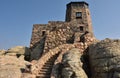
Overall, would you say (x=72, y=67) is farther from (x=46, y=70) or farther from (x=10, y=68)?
(x=10, y=68)

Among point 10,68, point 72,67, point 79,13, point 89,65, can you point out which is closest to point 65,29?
point 89,65

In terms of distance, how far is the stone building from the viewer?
72.3 ft

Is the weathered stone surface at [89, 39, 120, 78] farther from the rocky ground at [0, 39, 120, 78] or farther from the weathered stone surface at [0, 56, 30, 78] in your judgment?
the weathered stone surface at [0, 56, 30, 78]

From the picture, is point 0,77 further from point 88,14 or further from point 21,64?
point 88,14

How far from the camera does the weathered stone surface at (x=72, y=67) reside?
39.3ft

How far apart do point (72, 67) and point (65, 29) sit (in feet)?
37.6

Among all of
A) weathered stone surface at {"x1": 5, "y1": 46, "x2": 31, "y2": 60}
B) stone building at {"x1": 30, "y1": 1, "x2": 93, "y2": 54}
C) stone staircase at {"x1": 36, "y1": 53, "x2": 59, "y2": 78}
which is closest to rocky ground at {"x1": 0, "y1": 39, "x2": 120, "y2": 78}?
stone staircase at {"x1": 36, "y1": 53, "x2": 59, "y2": 78}

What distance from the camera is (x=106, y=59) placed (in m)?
12.4

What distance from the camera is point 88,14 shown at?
3397 cm

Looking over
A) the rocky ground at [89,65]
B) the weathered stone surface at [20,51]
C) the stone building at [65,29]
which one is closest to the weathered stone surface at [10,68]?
the rocky ground at [89,65]

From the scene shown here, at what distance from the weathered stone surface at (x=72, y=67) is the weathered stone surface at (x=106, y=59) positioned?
38.0 inches

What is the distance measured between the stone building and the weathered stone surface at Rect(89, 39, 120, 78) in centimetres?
741

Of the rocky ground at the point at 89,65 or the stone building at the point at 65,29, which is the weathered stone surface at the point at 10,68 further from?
the stone building at the point at 65,29

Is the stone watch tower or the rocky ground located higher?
the stone watch tower
